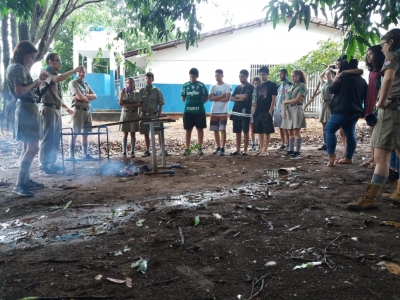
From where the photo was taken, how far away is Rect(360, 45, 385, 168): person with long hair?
4449 millimetres

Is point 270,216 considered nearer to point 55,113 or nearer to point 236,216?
point 236,216

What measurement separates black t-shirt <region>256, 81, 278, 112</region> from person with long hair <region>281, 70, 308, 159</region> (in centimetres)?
39

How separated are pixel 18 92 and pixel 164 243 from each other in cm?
283

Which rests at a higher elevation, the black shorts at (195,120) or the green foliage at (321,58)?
the green foliage at (321,58)

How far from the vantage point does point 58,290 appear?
7.50ft

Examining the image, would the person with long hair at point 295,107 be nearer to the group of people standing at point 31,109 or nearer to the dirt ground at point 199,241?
the dirt ground at point 199,241

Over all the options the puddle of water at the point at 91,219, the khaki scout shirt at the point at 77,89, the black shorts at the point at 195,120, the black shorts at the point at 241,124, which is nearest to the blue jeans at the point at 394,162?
the puddle of water at the point at 91,219

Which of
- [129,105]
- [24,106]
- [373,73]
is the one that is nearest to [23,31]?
[129,105]

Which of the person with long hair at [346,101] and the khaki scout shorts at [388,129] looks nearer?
the khaki scout shorts at [388,129]

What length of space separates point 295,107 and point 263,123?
734mm

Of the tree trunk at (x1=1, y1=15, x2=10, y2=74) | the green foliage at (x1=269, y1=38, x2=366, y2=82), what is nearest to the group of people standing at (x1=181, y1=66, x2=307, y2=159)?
the tree trunk at (x1=1, y1=15, x2=10, y2=74)

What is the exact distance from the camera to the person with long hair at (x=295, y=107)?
7.26m

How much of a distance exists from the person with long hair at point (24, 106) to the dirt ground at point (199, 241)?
0.36m

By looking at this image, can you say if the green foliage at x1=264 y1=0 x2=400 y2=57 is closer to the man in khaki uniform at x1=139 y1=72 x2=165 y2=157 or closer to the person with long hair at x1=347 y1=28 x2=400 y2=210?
the person with long hair at x1=347 y1=28 x2=400 y2=210
